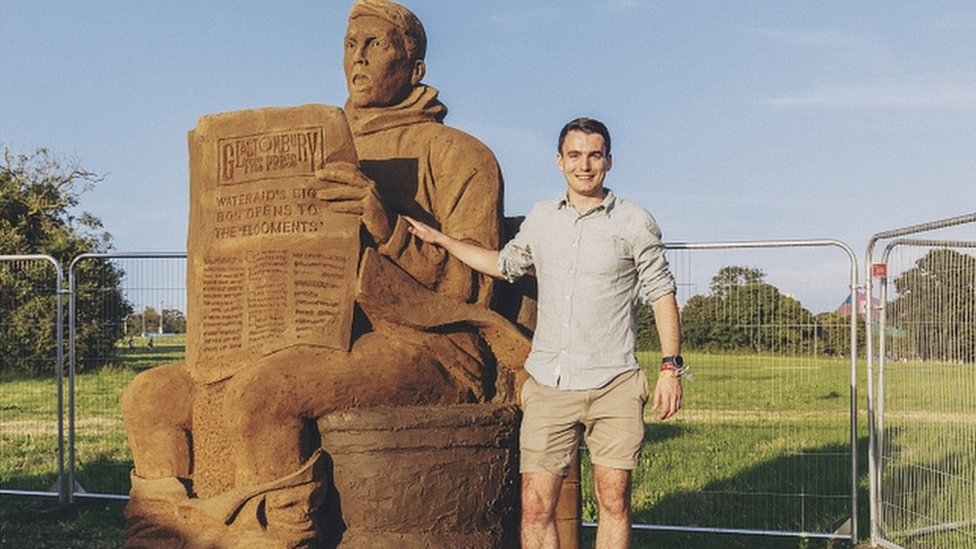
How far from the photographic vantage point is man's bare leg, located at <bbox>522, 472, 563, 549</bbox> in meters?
3.96

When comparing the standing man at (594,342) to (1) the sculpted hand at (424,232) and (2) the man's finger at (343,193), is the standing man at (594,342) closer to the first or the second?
(1) the sculpted hand at (424,232)

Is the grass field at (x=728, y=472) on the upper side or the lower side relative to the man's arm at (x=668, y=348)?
lower

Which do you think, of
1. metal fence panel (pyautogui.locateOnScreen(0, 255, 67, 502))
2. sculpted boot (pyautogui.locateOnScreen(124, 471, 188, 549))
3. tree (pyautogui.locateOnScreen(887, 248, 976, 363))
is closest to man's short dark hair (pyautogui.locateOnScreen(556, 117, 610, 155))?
sculpted boot (pyautogui.locateOnScreen(124, 471, 188, 549))

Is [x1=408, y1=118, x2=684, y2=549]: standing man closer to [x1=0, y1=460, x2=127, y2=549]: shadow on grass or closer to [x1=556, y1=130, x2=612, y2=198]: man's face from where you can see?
[x1=556, y1=130, x2=612, y2=198]: man's face

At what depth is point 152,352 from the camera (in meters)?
8.68

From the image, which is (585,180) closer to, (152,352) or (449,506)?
(449,506)

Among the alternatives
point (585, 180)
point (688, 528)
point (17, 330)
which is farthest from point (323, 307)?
point (17, 330)

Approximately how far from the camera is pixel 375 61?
4840 mm

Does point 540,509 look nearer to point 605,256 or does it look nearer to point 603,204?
point 605,256

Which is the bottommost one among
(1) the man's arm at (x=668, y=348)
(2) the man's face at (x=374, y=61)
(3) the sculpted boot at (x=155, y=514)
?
(3) the sculpted boot at (x=155, y=514)

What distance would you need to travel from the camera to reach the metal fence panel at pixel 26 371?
30.5 feet

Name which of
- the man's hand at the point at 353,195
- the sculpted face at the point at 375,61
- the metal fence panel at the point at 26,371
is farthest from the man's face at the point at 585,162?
the metal fence panel at the point at 26,371

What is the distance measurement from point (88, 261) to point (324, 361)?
18.6 feet

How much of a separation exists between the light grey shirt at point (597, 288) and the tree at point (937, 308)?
10.2ft
